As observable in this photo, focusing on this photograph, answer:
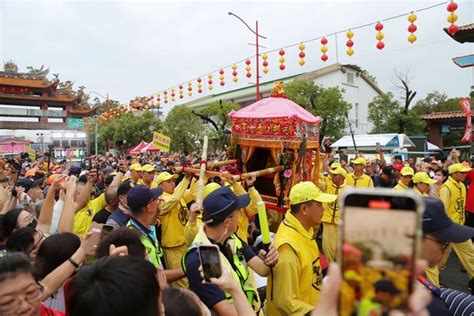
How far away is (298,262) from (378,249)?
5.97 ft

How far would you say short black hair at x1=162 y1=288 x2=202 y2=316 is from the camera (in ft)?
5.25

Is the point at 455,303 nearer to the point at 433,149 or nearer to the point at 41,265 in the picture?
the point at 41,265

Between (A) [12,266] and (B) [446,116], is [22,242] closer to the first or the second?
(A) [12,266]

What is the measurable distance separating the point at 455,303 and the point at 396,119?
22.7m

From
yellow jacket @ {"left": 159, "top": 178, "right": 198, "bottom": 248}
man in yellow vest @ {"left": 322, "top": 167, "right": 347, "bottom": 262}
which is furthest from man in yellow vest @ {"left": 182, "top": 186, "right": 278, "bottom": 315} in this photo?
man in yellow vest @ {"left": 322, "top": 167, "right": 347, "bottom": 262}

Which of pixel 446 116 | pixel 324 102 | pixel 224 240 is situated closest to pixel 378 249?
pixel 224 240

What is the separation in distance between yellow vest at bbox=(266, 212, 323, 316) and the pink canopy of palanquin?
3.45 metres

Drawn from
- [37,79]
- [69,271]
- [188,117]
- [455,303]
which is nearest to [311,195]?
[455,303]

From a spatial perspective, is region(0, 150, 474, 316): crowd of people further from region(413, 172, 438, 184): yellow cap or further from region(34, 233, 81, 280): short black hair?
region(413, 172, 438, 184): yellow cap

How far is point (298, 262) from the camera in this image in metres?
2.48

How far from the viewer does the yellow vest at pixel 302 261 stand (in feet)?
8.23

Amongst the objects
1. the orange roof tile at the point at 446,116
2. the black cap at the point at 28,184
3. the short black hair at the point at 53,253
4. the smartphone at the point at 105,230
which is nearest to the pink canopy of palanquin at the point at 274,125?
the black cap at the point at 28,184

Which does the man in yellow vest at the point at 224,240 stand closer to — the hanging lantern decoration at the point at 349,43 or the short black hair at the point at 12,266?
the short black hair at the point at 12,266

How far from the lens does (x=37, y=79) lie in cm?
3875
